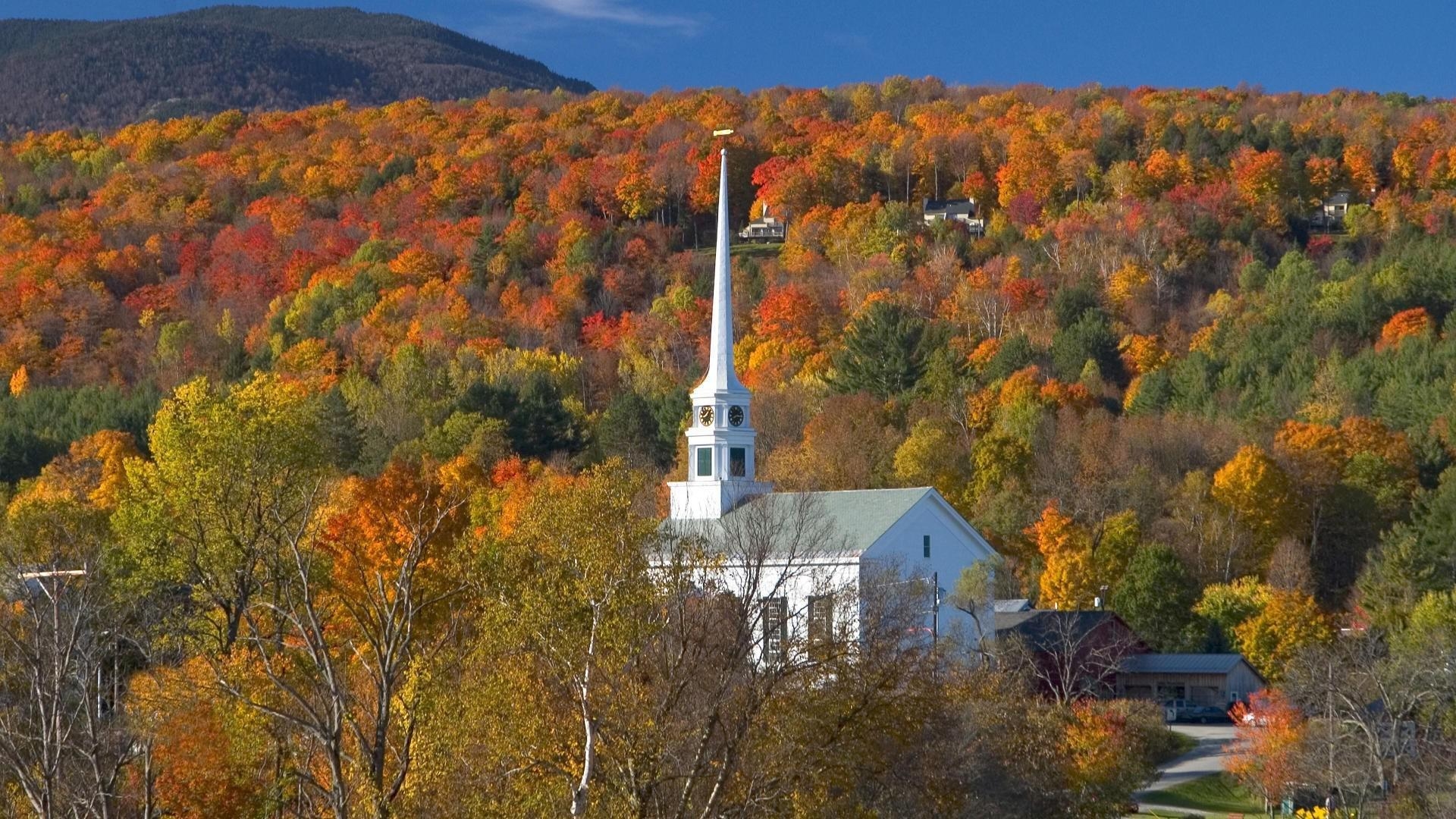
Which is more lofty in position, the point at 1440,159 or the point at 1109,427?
the point at 1440,159

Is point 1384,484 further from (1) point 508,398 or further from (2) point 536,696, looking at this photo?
(2) point 536,696

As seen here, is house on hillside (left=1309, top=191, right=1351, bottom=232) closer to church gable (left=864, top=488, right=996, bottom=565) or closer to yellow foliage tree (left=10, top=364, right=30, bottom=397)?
yellow foliage tree (left=10, top=364, right=30, bottom=397)

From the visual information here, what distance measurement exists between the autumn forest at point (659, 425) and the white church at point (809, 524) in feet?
11.1

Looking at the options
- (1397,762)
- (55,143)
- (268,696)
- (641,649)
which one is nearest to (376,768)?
(641,649)

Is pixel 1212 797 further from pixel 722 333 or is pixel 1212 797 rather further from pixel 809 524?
pixel 722 333

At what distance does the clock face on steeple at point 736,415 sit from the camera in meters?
62.7

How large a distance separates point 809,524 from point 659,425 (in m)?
37.8

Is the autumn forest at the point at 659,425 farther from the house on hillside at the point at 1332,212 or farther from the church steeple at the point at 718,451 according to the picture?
the church steeple at the point at 718,451

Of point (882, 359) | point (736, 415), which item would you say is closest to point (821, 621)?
point (736, 415)

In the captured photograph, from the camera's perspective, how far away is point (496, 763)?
103 ft

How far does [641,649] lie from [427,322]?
9841 centimetres

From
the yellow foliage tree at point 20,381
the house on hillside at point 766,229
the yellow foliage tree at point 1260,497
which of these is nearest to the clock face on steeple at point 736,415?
the yellow foliage tree at point 1260,497

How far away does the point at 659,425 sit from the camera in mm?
93000

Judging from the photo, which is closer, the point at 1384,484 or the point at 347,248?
the point at 1384,484
